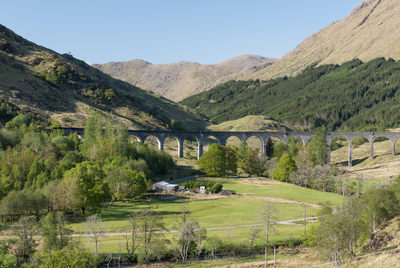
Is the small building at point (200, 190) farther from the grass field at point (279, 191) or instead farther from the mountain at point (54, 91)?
the mountain at point (54, 91)

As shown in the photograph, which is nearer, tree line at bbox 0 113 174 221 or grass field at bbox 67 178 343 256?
grass field at bbox 67 178 343 256

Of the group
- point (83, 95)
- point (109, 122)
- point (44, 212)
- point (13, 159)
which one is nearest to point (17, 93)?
point (83, 95)

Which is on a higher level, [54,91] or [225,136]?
[54,91]

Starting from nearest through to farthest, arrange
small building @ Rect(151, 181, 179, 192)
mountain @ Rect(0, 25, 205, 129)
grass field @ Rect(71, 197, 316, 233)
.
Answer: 1. grass field @ Rect(71, 197, 316, 233)
2. small building @ Rect(151, 181, 179, 192)
3. mountain @ Rect(0, 25, 205, 129)

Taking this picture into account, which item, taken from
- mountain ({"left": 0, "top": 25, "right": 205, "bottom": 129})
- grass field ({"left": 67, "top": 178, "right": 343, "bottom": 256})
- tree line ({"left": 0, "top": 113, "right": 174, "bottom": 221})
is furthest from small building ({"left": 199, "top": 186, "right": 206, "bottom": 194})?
mountain ({"left": 0, "top": 25, "right": 205, "bottom": 129})

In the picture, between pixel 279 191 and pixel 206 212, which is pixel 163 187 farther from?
pixel 279 191

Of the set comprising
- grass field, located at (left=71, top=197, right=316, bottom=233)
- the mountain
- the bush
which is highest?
the mountain

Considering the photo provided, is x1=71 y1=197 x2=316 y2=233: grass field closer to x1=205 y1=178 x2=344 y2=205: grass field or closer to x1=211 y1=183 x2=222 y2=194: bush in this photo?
x1=211 y1=183 x2=222 y2=194: bush

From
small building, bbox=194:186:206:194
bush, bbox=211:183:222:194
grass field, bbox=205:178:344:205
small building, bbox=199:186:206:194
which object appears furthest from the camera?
small building, bbox=194:186:206:194

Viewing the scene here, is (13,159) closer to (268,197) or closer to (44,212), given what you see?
(44,212)

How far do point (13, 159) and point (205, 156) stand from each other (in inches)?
2176

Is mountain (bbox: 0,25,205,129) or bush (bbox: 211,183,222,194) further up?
mountain (bbox: 0,25,205,129)

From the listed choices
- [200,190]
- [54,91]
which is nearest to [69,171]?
[200,190]

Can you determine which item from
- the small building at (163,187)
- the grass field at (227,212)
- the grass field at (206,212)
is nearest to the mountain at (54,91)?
the small building at (163,187)
